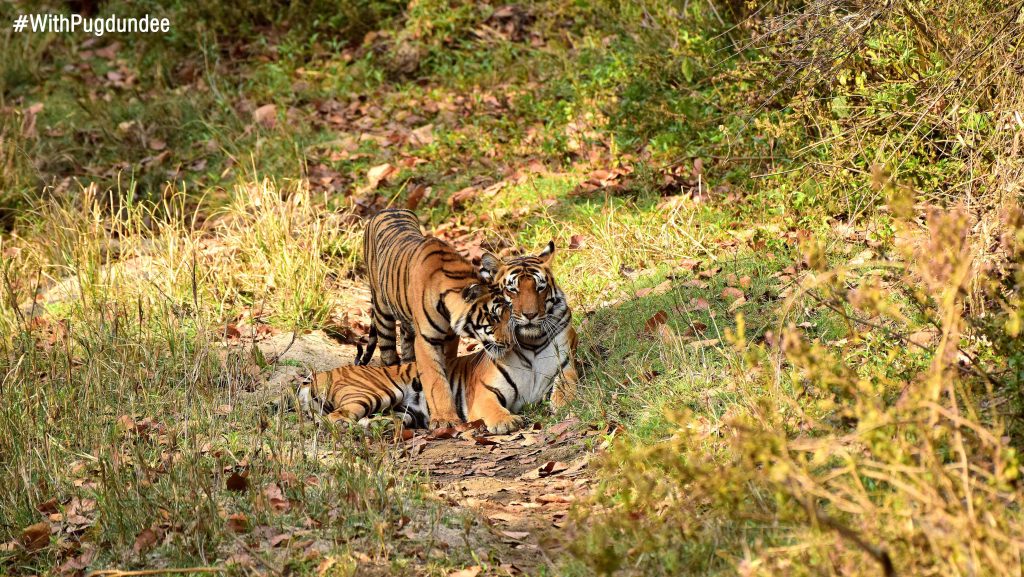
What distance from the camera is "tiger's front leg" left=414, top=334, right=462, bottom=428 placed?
607cm

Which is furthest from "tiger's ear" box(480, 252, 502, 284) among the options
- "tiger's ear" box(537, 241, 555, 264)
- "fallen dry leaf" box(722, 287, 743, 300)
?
"fallen dry leaf" box(722, 287, 743, 300)

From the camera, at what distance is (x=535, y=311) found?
5828mm

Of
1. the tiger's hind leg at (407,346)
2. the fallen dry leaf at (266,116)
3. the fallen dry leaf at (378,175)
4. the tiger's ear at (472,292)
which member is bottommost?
the tiger's hind leg at (407,346)

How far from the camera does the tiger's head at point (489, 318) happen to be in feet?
19.5

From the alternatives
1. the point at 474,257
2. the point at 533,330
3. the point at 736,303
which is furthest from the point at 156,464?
the point at 474,257

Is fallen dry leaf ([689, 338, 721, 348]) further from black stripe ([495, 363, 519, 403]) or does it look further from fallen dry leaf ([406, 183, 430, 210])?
fallen dry leaf ([406, 183, 430, 210])

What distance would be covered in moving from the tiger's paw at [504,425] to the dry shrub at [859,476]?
143cm

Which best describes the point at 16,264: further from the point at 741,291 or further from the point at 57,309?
the point at 741,291

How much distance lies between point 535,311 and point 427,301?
676mm

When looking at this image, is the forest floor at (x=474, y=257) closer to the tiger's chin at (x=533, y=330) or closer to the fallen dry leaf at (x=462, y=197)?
the fallen dry leaf at (x=462, y=197)

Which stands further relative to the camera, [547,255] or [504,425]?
[547,255]

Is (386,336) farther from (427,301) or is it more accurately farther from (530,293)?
(530,293)

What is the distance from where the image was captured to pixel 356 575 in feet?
11.8

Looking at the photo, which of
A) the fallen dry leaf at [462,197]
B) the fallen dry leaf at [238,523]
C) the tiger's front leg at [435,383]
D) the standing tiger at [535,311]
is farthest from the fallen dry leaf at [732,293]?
the fallen dry leaf at [238,523]
